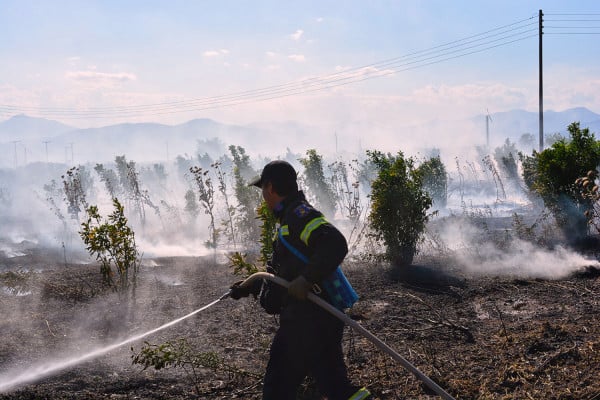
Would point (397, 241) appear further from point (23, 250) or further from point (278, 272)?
point (23, 250)

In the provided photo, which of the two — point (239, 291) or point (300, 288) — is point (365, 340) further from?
point (300, 288)

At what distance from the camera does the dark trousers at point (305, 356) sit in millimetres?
3479

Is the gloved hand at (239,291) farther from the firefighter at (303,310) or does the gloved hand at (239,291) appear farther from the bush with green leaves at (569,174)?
the bush with green leaves at (569,174)

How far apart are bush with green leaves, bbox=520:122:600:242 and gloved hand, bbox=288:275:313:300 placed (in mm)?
12742

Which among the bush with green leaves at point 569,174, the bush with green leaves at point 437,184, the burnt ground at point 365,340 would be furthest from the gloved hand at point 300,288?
the bush with green leaves at point 437,184

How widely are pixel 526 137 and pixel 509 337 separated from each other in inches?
6213

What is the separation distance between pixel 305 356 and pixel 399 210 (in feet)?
32.9

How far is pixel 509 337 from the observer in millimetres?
6164

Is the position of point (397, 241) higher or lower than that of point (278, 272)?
lower

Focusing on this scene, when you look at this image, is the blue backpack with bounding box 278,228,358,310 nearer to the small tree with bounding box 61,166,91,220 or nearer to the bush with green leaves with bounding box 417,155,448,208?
the small tree with bounding box 61,166,91,220

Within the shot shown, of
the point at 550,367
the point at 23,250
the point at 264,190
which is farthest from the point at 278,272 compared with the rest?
the point at 23,250

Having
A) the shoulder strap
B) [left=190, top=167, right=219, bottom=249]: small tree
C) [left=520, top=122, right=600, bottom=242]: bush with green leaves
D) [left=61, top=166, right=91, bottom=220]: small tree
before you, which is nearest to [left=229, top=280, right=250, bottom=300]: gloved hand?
the shoulder strap

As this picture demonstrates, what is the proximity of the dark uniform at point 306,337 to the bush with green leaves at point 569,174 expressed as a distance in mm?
12533

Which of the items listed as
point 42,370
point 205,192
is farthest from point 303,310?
point 205,192
